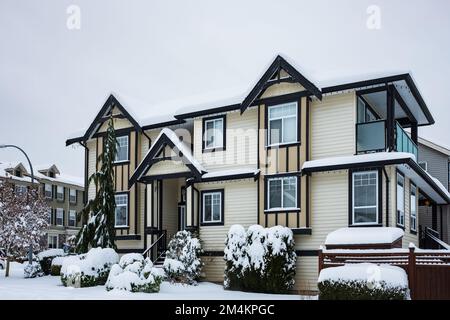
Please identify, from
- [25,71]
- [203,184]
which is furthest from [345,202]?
[25,71]

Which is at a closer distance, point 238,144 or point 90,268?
point 90,268

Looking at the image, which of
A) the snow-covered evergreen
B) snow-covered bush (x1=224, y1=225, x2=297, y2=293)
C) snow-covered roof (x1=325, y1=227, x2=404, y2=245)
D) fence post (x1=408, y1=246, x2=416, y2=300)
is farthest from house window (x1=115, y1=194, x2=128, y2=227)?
fence post (x1=408, y1=246, x2=416, y2=300)

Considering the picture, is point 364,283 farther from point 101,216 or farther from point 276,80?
point 101,216

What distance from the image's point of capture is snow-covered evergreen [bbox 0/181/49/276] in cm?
2561

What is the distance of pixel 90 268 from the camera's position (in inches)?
809

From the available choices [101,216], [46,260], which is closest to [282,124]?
[101,216]

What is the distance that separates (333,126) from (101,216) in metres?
10.8

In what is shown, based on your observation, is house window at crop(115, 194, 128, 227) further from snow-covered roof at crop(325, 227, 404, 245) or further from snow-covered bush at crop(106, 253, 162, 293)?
snow-covered roof at crop(325, 227, 404, 245)

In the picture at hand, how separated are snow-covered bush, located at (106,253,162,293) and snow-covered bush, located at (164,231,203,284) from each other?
2.18 meters

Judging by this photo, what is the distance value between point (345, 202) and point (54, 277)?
574 inches

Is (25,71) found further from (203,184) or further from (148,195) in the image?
(203,184)

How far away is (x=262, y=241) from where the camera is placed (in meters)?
19.7
